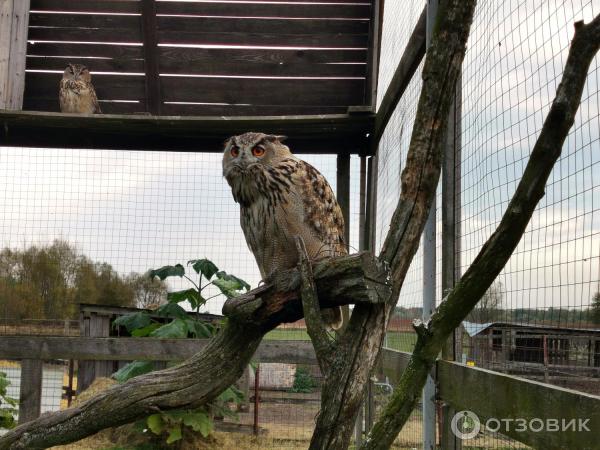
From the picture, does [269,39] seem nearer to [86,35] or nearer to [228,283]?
[86,35]

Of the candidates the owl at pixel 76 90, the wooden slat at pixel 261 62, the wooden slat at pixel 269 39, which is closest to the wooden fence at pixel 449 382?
the owl at pixel 76 90

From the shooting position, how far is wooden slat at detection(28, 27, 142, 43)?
5297 millimetres

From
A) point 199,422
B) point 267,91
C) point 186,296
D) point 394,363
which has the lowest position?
point 199,422

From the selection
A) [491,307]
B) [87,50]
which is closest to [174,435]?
[87,50]

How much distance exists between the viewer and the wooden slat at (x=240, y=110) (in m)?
5.53

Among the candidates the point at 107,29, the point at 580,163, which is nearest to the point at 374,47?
the point at 107,29

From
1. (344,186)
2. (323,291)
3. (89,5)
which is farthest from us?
(344,186)

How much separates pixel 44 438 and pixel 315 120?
3170 millimetres

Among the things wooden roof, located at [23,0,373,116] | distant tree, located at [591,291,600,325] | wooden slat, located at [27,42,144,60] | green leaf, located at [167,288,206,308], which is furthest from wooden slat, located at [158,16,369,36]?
distant tree, located at [591,291,600,325]

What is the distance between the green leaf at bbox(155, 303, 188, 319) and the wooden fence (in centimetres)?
59

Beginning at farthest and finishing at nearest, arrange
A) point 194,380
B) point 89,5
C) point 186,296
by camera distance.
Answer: point 186,296 → point 89,5 → point 194,380

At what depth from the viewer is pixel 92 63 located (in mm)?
5410

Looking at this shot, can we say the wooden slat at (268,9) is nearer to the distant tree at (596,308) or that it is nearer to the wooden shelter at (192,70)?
the wooden shelter at (192,70)

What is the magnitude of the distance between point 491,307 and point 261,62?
11.9 feet
